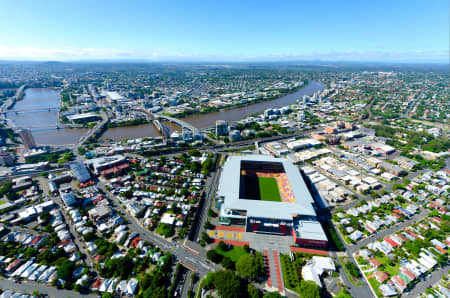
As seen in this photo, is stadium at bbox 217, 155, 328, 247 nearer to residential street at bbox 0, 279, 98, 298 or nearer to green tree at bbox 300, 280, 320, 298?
green tree at bbox 300, 280, 320, 298

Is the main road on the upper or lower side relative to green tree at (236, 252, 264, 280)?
lower

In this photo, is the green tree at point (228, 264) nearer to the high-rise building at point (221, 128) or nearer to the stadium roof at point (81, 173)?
the stadium roof at point (81, 173)

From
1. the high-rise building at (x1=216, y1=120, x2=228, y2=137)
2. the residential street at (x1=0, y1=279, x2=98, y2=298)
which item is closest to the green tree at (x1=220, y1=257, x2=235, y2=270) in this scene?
the residential street at (x1=0, y1=279, x2=98, y2=298)

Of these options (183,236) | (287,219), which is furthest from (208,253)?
(287,219)

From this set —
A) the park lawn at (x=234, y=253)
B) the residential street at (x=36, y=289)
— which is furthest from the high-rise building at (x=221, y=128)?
the residential street at (x=36, y=289)

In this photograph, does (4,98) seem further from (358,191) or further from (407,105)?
(407,105)

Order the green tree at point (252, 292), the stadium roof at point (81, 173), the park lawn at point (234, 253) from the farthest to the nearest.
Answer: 1. the stadium roof at point (81, 173)
2. the park lawn at point (234, 253)
3. the green tree at point (252, 292)
